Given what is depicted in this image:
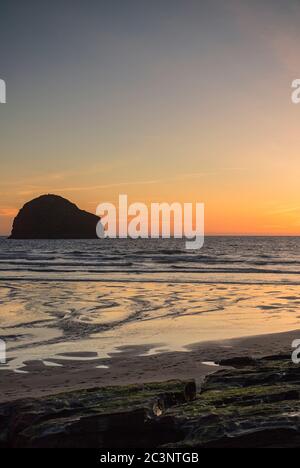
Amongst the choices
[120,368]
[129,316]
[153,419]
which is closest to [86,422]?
[153,419]

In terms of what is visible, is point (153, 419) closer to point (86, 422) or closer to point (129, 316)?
point (86, 422)

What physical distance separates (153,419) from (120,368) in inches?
206

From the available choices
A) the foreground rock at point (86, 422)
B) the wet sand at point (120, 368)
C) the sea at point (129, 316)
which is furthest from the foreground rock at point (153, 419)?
the sea at point (129, 316)

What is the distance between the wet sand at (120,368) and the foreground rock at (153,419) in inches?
98.3

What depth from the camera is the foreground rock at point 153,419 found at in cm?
552

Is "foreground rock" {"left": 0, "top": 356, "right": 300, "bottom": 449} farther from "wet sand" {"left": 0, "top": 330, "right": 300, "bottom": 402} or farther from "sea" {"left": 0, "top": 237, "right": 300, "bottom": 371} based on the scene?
"sea" {"left": 0, "top": 237, "right": 300, "bottom": 371}

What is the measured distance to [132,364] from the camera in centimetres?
1152

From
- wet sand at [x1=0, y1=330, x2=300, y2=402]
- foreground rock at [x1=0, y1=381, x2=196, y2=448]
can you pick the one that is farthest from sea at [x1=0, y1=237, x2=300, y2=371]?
foreground rock at [x1=0, y1=381, x2=196, y2=448]

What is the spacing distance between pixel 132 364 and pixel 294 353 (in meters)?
3.67

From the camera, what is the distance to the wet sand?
9.55 m

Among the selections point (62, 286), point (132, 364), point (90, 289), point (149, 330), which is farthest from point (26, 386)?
point (62, 286)

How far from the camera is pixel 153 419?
5992mm

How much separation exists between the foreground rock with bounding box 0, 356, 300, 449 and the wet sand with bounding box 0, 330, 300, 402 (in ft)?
8.19
